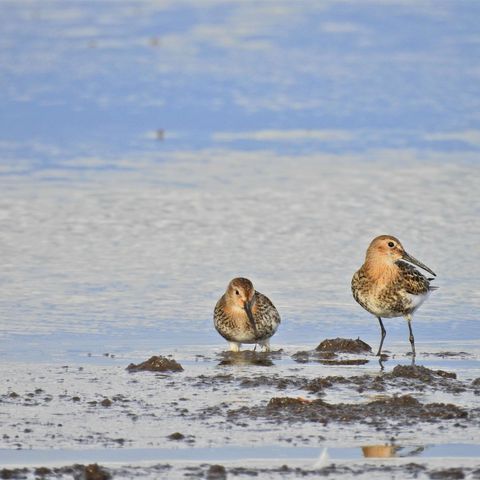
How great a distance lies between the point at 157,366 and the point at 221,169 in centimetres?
802

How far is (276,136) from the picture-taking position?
68.0ft

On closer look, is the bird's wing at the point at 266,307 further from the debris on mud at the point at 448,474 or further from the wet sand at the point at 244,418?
the debris on mud at the point at 448,474

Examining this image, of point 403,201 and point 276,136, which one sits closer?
point 403,201

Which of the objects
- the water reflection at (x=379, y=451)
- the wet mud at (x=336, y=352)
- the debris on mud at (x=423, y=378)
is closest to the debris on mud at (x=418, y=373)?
the debris on mud at (x=423, y=378)

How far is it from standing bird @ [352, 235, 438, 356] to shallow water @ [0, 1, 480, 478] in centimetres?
28

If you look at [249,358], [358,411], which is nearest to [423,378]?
[358,411]

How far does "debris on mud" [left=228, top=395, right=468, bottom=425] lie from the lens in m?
9.01

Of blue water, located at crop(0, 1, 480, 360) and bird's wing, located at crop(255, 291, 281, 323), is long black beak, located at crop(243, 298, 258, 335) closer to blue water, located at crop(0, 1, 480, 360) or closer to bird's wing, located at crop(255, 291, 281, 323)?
bird's wing, located at crop(255, 291, 281, 323)

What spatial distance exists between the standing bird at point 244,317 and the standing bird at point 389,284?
822 mm

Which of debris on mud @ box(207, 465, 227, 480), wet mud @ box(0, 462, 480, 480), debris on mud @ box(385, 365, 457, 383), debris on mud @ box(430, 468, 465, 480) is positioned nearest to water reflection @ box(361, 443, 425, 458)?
wet mud @ box(0, 462, 480, 480)

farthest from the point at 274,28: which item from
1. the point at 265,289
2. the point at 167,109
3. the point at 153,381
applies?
the point at 153,381

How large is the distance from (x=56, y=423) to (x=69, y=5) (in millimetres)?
25283

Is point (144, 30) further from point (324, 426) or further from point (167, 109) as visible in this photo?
point (324, 426)

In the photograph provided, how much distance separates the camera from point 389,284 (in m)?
12.3
